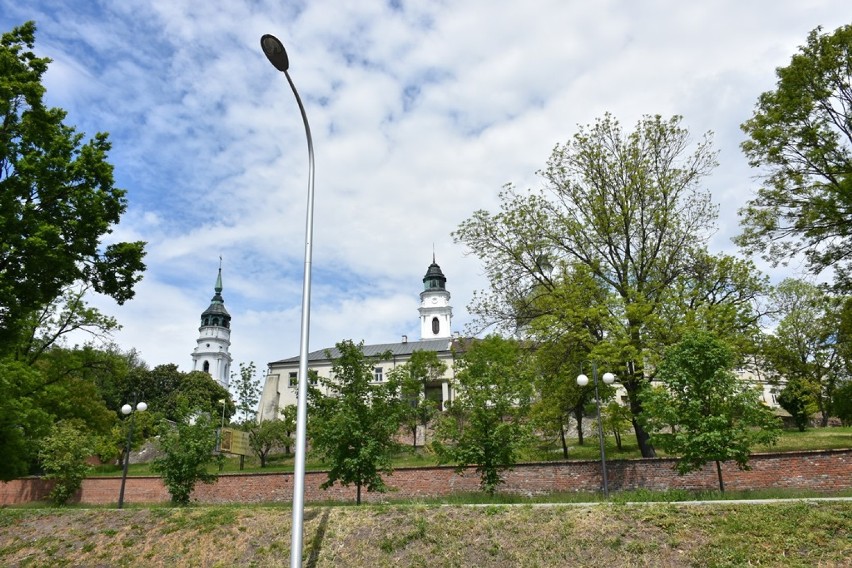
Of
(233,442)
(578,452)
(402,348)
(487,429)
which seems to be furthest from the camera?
(402,348)

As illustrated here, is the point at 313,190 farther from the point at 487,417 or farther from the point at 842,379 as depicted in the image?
the point at 842,379

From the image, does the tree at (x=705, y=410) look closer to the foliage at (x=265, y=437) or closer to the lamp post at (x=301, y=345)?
the lamp post at (x=301, y=345)

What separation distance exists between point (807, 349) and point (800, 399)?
5.01 meters

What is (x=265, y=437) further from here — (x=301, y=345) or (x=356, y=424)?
(x=301, y=345)

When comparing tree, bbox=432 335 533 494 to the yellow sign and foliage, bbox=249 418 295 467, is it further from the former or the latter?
foliage, bbox=249 418 295 467

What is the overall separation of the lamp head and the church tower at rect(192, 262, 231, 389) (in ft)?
330

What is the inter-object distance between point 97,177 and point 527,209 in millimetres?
15815

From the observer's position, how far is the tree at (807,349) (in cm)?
3244

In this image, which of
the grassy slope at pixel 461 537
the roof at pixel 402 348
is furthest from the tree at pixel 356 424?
the roof at pixel 402 348

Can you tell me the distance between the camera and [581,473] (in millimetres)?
20297

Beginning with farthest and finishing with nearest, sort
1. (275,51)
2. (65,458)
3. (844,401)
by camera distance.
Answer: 1. (844,401)
2. (65,458)
3. (275,51)

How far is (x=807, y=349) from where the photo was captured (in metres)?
41.2

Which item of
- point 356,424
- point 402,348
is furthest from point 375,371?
point 356,424

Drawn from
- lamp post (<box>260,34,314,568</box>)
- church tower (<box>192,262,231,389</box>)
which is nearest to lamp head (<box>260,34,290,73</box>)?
lamp post (<box>260,34,314,568</box>)
